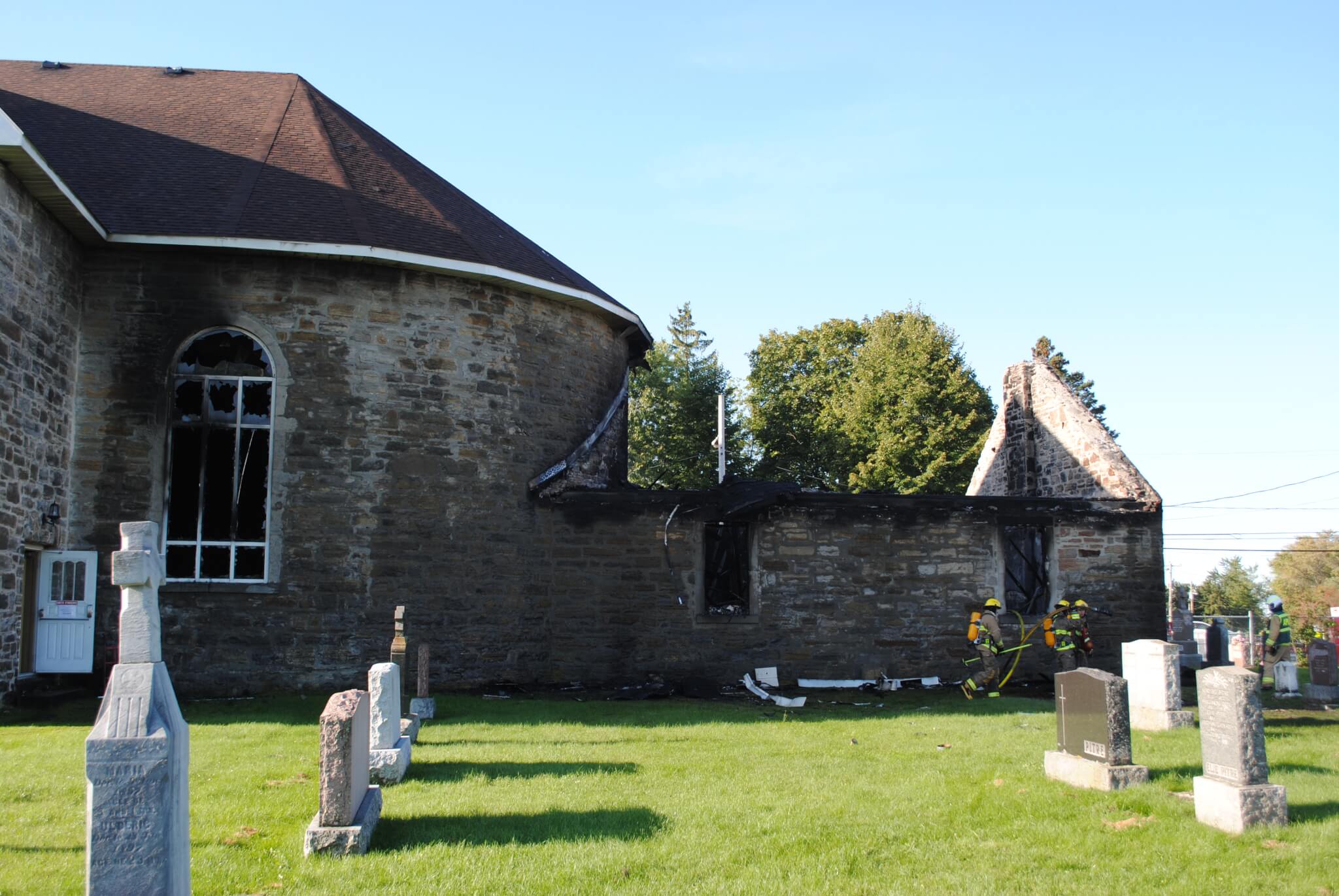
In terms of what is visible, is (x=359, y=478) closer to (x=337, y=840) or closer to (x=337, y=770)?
(x=337, y=770)

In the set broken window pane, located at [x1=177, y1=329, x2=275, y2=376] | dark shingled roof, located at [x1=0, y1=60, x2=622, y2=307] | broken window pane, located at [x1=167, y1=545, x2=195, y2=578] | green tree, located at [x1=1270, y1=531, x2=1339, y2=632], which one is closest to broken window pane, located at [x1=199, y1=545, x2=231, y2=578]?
broken window pane, located at [x1=167, y1=545, x2=195, y2=578]

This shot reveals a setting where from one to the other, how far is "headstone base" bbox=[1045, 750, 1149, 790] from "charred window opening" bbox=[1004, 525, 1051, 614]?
8807 mm

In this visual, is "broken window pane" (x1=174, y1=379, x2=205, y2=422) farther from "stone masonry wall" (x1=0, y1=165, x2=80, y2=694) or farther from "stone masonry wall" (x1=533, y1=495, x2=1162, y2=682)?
"stone masonry wall" (x1=533, y1=495, x2=1162, y2=682)

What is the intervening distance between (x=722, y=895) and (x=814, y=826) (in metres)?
1.48

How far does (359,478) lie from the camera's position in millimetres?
14523

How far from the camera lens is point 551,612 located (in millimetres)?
15680

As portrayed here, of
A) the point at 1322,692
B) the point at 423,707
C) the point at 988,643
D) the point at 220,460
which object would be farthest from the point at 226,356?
the point at 1322,692

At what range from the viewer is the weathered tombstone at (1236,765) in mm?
6840

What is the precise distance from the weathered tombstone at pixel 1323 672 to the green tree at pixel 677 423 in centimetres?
2784

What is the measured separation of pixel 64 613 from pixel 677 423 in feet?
108

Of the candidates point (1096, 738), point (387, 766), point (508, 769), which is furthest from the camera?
point (508, 769)

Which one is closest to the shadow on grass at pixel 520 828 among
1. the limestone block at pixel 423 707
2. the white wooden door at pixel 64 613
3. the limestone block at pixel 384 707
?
the limestone block at pixel 384 707

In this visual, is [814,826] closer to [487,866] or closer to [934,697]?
[487,866]

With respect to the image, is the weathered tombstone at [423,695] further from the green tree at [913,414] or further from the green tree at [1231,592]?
the green tree at [1231,592]
